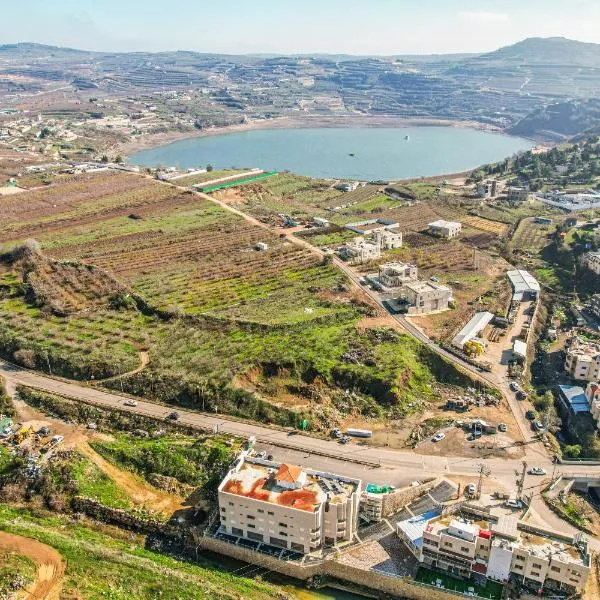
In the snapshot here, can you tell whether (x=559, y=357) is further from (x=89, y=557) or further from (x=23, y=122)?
(x=23, y=122)

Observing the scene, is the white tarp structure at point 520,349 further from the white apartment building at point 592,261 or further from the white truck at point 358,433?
the white apartment building at point 592,261

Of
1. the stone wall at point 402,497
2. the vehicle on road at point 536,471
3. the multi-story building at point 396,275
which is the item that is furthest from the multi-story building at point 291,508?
the multi-story building at point 396,275

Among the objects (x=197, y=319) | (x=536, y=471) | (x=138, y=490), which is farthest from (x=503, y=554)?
(x=197, y=319)

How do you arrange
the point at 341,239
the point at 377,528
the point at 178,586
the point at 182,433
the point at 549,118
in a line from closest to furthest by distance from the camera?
the point at 178,586 → the point at 377,528 → the point at 182,433 → the point at 341,239 → the point at 549,118

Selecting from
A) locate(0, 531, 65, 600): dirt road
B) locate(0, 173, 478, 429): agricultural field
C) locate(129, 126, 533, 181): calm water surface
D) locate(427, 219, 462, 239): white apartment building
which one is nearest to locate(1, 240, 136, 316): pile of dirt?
locate(0, 173, 478, 429): agricultural field

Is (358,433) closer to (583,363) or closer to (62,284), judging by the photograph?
(583,363)

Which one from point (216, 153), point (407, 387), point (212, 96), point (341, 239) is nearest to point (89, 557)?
point (407, 387)
